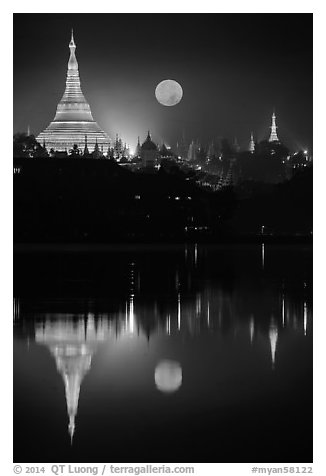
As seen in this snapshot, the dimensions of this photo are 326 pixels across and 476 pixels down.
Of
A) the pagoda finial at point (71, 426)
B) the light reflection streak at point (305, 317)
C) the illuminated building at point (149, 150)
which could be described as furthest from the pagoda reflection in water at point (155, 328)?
the illuminated building at point (149, 150)

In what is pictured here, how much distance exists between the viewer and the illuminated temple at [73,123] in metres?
96.6

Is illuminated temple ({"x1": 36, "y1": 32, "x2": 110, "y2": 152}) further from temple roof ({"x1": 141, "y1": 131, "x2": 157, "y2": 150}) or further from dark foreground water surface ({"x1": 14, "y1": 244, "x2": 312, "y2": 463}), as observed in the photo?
dark foreground water surface ({"x1": 14, "y1": 244, "x2": 312, "y2": 463})

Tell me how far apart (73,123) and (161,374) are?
88.5 metres

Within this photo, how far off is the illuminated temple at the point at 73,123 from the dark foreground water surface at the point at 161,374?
7674 centimetres

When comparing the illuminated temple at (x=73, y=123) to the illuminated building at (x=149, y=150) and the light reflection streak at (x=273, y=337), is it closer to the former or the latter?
the illuminated building at (x=149, y=150)

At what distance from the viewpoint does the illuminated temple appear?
317ft

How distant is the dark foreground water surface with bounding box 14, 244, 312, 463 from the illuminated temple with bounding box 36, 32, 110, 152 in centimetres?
7674

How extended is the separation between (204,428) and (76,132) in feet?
295

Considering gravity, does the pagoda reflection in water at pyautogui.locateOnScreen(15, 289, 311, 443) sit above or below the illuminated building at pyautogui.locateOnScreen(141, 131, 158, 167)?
below

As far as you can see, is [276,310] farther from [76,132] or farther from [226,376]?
[76,132]

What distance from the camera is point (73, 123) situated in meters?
98.6

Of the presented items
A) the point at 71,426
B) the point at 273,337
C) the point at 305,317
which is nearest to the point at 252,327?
the point at 273,337

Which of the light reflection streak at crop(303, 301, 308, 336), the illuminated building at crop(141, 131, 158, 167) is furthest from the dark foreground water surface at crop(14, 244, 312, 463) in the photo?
the illuminated building at crop(141, 131, 158, 167)
